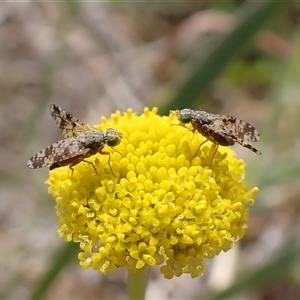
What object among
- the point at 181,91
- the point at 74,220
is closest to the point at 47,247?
the point at 181,91

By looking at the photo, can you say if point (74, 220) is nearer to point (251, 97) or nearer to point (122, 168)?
point (122, 168)

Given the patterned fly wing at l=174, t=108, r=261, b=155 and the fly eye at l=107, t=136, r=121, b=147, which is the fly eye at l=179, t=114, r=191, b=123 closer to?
the patterned fly wing at l=174, t=108, r=261, b=155

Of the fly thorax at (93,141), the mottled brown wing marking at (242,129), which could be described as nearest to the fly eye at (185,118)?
the mottled brown wing marking at (242,129)

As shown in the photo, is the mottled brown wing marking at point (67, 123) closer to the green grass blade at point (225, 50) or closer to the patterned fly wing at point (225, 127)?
the patterned fly wing at point (225, 127)

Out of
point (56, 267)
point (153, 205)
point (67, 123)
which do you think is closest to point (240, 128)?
point (153, 205)

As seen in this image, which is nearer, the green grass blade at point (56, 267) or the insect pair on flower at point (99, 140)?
the insect pair on flower at point (99, 140)

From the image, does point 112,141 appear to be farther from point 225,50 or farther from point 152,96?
point 152,96

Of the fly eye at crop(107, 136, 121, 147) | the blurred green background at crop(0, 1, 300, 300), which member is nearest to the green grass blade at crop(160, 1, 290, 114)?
the blurred green background at crop(0, 1, 300, 300)
